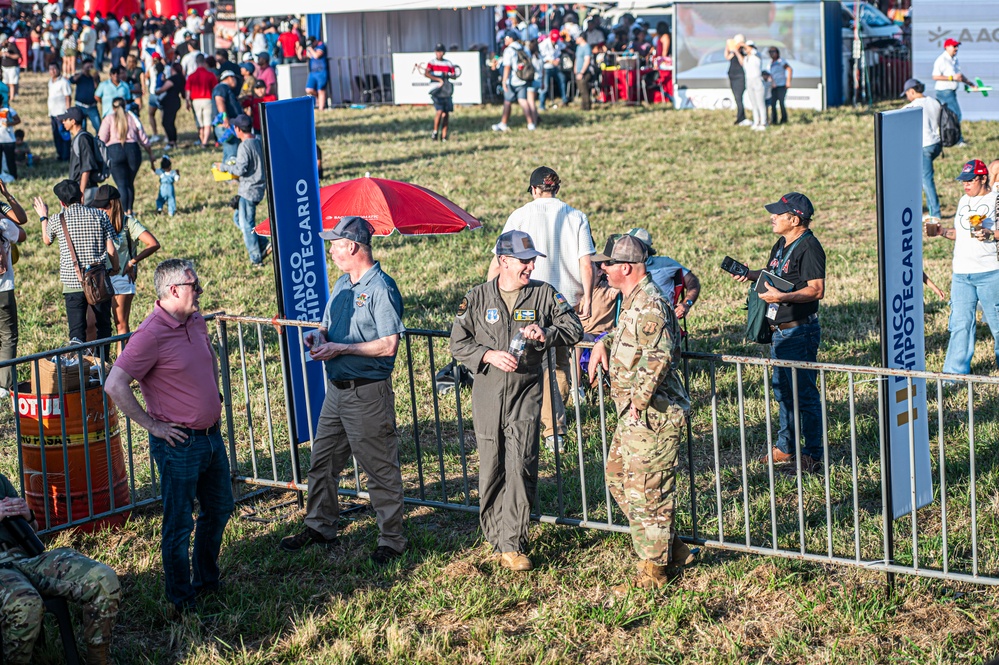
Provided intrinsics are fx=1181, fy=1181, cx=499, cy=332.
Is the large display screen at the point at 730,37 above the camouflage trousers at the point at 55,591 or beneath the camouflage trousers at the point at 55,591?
above

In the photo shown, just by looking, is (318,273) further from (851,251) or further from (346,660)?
(851,251)

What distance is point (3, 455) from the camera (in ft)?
28.0

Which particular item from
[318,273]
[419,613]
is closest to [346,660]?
[419,613]

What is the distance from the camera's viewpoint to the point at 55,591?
209 inches

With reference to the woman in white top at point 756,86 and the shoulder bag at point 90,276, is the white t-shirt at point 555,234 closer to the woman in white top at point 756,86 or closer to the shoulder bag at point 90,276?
the shoulder bag at point 90,276

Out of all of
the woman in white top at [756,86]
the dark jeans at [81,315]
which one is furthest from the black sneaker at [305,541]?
the woman in white top at [756,86]

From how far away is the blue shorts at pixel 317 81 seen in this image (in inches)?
1187

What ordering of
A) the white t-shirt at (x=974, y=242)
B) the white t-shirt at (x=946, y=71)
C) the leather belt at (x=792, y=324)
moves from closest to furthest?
the leather belt at (x=792, y=324)
the white t-shirt at (x=974, y=242)
the white t-shirt at (x=946, y=71)

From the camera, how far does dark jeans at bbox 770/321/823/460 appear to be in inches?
302

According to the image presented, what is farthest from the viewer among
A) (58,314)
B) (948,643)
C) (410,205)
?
(58,314)

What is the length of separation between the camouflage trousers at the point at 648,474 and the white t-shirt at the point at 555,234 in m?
2.63

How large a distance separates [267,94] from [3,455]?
15.3 m

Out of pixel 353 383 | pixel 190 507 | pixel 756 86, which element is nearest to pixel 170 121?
pixel 756 86

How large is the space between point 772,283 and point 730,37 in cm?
2147
